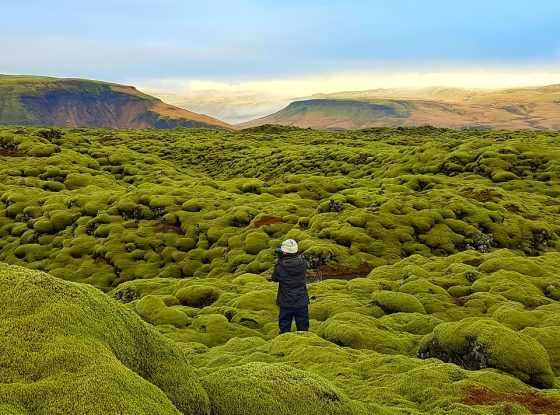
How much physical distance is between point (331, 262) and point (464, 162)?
44.5 meters

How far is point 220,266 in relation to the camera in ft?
141

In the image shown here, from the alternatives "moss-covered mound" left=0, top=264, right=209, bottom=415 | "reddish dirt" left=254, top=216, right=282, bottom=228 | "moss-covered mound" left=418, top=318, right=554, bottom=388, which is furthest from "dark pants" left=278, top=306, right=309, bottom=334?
"reddish dirt" left=254, top=216, right=282, bottom=228

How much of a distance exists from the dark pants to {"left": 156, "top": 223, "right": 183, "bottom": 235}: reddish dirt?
30325 mm

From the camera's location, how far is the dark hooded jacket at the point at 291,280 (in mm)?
21547

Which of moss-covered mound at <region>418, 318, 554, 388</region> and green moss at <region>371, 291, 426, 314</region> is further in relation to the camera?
green moss at <region>371, 291, 426, 314</region>

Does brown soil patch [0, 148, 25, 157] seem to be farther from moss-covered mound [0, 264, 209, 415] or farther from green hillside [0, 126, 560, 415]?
moss-covered mound [0, 264, 209, 415]

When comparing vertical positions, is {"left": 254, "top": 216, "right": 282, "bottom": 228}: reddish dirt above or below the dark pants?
below

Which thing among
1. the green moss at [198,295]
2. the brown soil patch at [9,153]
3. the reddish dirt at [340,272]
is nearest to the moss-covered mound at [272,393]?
the green moss at [198,295]

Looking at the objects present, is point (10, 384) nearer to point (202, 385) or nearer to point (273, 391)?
point (202, 385)

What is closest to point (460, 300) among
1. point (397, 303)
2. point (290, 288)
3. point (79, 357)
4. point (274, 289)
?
point (397, 303)

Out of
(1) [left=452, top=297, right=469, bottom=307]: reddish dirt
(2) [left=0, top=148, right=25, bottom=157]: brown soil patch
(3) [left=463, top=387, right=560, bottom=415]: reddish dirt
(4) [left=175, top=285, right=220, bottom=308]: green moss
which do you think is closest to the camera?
(3) [left=463, top=387, right=560, bottom=415]: reddish dirt

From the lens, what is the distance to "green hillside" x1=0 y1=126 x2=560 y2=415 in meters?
8.88

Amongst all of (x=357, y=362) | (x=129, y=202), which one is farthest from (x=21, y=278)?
(x=129, y=202)

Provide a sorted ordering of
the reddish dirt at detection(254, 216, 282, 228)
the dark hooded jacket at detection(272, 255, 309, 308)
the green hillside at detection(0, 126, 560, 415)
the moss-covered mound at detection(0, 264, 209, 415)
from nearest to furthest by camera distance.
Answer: the moss-covered mound at detection(0, 264, 209, 415) < the green hillside at detection(0, 126, 560, 415) < the dark hooded jacket at detection(272, 255, 309, 308) < the reddish dirt at detection(254, 216, 282, 228)
